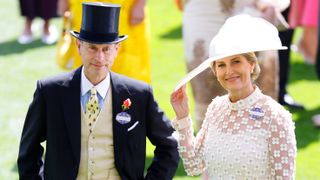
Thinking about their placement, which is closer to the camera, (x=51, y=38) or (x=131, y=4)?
(x=131, y=4)

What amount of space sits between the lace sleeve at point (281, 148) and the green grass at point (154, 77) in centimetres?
269

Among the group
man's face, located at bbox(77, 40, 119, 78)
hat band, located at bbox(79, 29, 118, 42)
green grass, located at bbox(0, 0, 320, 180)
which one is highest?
hat band, located at bbox(79, 29, 118, 42)

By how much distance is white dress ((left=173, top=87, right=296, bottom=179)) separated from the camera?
12.6 ft

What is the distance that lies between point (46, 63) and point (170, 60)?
158 cm

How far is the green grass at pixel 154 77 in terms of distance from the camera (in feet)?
23.6

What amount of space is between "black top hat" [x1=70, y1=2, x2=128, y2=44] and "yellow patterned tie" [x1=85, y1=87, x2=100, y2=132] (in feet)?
0.86

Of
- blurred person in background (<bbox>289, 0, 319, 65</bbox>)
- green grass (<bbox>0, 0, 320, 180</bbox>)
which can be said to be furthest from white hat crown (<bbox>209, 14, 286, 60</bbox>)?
blurred person in background (<bbox>289, 0, 319, 65</bbox>)

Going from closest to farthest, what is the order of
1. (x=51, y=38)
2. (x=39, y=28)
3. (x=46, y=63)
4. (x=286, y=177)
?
1. (x=286, y=177)
2. (x=46, y=63)
3. (x=51, y=38)
4. (x=39, y=28)

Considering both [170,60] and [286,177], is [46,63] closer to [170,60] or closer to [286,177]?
[170,60]

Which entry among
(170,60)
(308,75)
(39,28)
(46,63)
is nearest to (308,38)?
(308,75)

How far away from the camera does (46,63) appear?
1066cm

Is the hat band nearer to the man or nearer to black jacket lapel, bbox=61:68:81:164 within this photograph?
the man

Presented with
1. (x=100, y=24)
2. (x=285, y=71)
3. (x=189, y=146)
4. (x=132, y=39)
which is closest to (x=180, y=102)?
(x=189, y=146)

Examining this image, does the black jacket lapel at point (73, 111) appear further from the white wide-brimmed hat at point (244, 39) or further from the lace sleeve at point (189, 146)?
the white wide-brimmed hat at point (244, 39)
